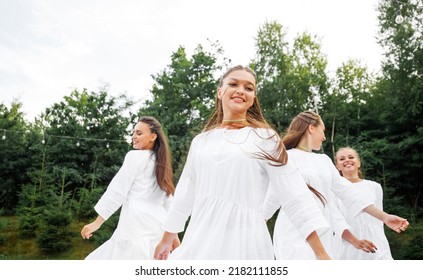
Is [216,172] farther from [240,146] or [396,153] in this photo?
[396,153]

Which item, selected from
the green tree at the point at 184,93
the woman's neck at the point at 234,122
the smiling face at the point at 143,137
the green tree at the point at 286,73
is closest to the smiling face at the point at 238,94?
the woman's neck at the point at 234,122

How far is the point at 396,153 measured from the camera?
38.4 feet

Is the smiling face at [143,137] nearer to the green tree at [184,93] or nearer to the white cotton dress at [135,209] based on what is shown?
the white cotton dress at [135,209]

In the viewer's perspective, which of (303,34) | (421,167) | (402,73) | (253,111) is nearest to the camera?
(253,111)

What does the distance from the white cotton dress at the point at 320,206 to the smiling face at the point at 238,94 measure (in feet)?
2.49

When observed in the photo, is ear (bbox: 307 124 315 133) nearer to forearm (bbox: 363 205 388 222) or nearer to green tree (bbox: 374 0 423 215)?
forearm (bbox: 363 205 388 222)

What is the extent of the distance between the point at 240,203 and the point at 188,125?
11.6m

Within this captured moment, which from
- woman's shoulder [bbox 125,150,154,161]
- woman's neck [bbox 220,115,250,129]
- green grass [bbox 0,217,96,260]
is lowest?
green grass [bbox 0,217,96,260]

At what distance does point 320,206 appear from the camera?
3.08 metres

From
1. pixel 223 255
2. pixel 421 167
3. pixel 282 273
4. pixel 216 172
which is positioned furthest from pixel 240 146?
pixel 421 167

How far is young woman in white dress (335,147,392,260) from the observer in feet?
13.0

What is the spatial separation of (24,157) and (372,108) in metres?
9.90

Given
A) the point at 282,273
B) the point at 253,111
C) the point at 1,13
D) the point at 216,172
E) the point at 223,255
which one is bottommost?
the point at 282,273

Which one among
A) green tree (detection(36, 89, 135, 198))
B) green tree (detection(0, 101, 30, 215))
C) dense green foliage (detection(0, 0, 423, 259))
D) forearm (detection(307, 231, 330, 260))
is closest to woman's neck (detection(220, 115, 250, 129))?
forearm (detection(307, 231, 330, 260))
